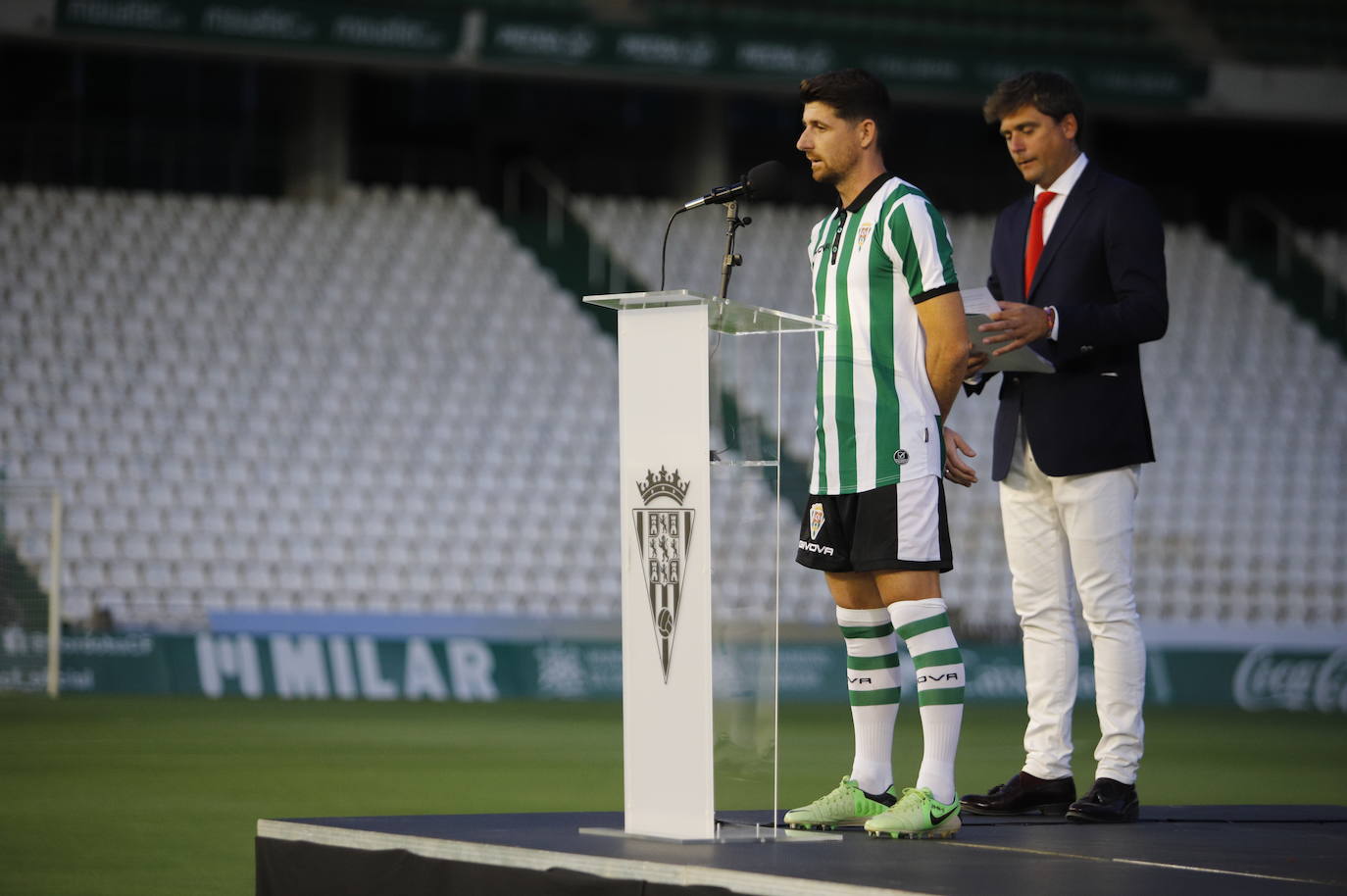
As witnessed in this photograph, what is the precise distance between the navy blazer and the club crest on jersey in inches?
59.3

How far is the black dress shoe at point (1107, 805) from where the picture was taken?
4.67 m

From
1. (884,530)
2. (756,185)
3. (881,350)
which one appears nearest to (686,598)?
(884,530)

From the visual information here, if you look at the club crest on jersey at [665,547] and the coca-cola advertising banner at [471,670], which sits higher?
the club crest on jersey at [665,547]

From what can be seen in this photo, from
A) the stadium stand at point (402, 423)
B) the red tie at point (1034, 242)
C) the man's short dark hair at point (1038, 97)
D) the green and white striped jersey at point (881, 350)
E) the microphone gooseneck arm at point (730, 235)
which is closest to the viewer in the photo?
the microphone gooseneck arm at point (730, 235)

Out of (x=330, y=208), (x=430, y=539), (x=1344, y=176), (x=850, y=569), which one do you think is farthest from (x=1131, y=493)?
(x=1344, y=176)

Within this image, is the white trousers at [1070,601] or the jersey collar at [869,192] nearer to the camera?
the jersey collar at [869,192]

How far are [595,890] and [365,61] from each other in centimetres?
1275

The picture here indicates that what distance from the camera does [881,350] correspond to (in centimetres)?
418

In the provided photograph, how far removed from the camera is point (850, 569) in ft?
→ 13.8

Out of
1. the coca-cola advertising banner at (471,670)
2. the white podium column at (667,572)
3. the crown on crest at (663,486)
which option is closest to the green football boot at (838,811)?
the white podium column at (667,572)

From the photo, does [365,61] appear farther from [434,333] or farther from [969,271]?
[969,271]

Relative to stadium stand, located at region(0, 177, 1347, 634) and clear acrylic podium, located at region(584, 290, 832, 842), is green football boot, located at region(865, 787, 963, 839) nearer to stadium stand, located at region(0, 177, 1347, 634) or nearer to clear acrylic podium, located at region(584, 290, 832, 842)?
clear acrylic podium, located at region(584, 290, 832, 842)

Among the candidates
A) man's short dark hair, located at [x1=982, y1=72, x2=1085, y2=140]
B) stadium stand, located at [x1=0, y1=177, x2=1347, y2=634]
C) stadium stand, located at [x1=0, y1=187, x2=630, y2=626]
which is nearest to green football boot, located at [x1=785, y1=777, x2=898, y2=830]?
man's short dark hair, located at [x1=982, y1=72, x2=1085, y2=140]

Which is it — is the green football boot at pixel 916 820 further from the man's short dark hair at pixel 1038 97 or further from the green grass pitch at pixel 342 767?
the man's short dark hair at pixel 1038 97
